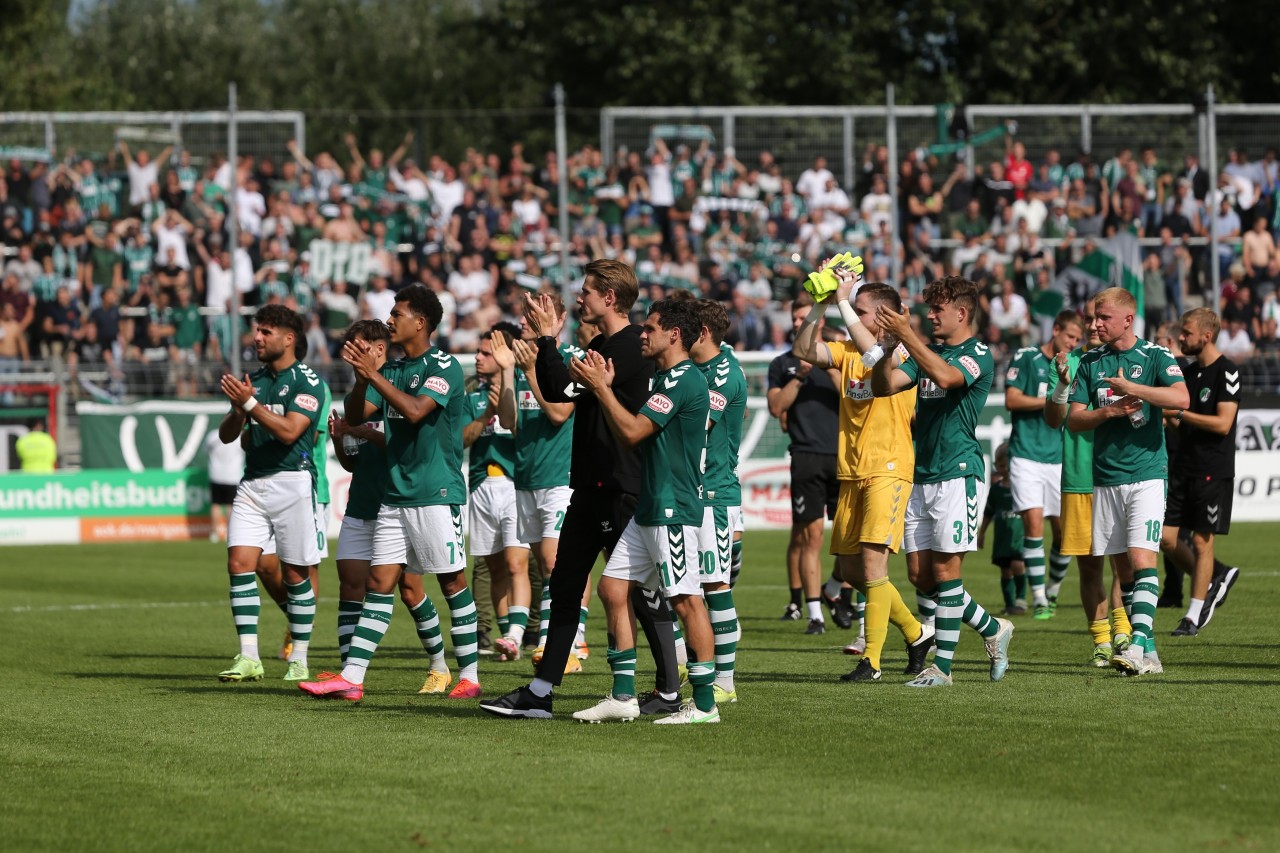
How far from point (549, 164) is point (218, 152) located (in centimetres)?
515

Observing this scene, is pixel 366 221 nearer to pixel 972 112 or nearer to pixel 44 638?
pixel 972 112

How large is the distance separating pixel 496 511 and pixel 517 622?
825 mm

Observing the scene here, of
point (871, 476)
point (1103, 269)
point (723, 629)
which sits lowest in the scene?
point (723, 629)

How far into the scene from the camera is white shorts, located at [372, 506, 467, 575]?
1024 centimetres

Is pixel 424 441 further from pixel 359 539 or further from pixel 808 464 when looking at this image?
pixel 808 464

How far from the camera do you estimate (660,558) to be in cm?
913

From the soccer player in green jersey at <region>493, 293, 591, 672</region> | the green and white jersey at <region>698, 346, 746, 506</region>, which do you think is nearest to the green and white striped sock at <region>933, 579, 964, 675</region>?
the green and white jersey at <region>698, 346, 746, 506</region>

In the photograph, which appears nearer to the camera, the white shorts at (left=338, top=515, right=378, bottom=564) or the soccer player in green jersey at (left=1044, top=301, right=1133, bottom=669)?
the white shorts at (left=338, top=515, right=378, bottom=564)

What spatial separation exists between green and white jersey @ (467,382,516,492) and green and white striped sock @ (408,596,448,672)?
2.54 m

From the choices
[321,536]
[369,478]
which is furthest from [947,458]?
[321,536]

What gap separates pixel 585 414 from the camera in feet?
31.2

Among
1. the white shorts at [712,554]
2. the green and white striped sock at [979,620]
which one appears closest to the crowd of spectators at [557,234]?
the green and white striped sock at [979,620]

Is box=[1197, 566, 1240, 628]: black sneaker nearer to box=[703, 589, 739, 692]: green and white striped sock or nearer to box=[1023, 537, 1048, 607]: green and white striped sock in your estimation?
box=[1023, 537, 1048, 607]: green and white striped sock

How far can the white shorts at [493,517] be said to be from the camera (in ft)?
42.9
